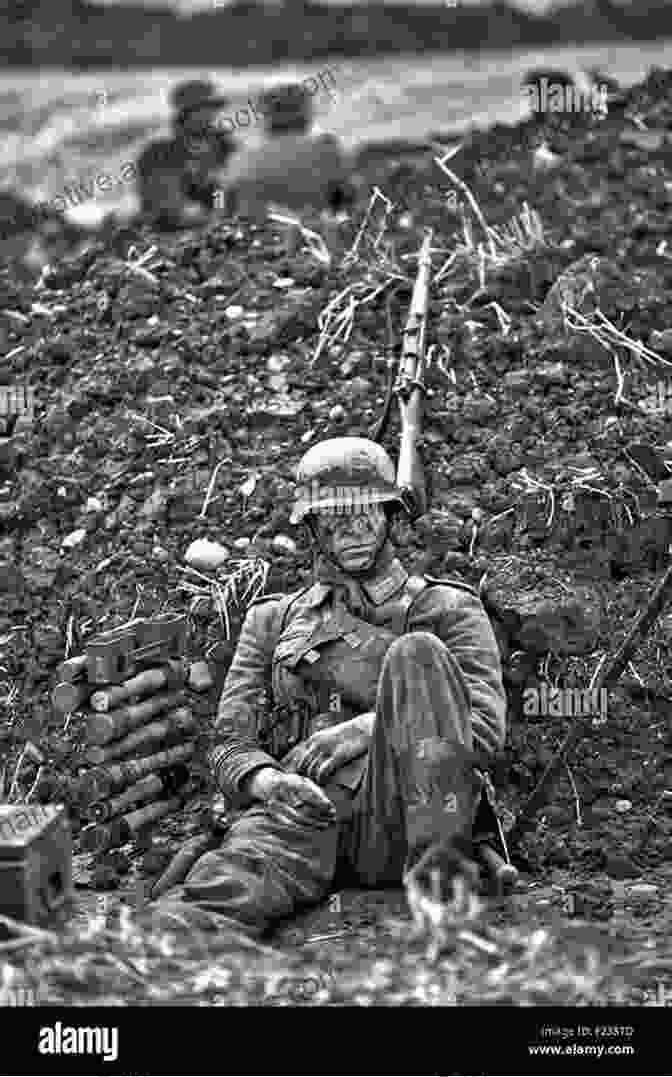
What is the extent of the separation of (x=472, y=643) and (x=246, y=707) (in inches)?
37.3

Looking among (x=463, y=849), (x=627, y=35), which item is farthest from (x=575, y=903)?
(x=627, y=35)

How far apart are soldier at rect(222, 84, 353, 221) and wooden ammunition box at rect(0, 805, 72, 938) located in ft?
23.1

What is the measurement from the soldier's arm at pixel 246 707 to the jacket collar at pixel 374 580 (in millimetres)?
237

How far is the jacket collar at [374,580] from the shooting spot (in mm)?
9758

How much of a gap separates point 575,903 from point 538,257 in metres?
4.91

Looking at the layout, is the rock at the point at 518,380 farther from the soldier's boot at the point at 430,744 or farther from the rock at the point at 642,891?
the soldier's boot at the point at 430,744

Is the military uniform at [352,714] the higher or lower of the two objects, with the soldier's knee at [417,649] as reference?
lower

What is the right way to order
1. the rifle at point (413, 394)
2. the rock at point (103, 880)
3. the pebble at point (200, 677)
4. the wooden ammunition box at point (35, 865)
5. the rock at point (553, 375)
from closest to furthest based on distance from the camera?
the wooden ammunition box at point (35, 865) → the rock at point (103, 880) → the pebble at point (200, 677) → the rifle at point (413, 394) → the rock at point (553, 375)

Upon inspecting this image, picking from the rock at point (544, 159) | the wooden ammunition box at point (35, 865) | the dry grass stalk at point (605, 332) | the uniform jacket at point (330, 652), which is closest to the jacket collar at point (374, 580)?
the uniform jacket at point (330, 652)

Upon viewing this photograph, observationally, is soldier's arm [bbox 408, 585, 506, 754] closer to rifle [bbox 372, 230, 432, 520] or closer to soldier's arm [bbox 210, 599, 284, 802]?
soldier's arm [bbox 210, 599, 284, 802]

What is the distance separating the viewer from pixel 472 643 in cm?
959

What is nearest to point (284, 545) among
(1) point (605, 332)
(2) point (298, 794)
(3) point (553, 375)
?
(3) point (553, 375)

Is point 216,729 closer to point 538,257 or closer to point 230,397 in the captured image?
point 230,397

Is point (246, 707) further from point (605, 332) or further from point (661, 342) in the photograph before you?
point (661, 342)
